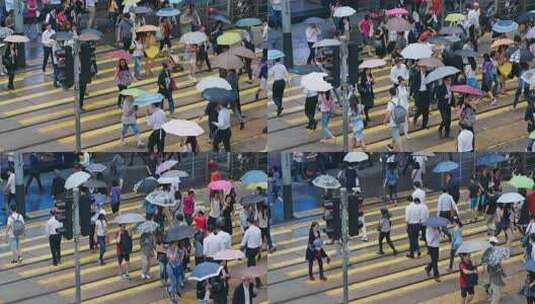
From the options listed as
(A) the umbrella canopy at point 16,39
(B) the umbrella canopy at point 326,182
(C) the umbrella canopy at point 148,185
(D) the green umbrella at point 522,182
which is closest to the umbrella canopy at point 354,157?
(B) the umbrella canopy at point 326,182

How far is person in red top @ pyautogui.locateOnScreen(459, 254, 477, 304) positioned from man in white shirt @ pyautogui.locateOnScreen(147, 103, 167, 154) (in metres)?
6.07

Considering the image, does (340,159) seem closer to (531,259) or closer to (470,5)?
(531,259)

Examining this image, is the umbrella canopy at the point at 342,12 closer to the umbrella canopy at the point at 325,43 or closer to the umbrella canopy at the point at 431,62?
the umbrella canopy at the point at 325,43

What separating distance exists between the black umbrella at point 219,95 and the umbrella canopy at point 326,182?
2224 millimetres

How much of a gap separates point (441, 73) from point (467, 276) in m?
4.39

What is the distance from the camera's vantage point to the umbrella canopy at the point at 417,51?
112 feet

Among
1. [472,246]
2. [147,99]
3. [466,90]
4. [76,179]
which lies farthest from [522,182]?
[76,179]

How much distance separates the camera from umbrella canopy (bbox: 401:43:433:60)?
34.1 meters

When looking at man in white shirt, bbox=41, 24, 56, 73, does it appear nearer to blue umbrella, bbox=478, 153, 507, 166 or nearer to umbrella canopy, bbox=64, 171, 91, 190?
umbrella canopy, bbox=64, 171, 91, 190

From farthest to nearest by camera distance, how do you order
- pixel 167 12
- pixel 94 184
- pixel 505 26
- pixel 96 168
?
pixel 505 26, pixel 167 12, pixel 96 168, pixel 94 184

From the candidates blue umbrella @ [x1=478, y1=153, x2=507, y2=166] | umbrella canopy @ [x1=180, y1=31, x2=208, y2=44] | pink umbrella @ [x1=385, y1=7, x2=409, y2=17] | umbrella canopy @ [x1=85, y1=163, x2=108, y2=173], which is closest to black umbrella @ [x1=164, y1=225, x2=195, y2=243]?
umbrella canopy @ [x1=85, y1=163, x2=108, y2=173]

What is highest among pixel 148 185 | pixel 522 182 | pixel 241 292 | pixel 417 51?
pixel 417 51

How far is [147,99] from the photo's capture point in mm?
32125

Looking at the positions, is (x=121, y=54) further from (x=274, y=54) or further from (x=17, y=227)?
(x=17, y=227)
